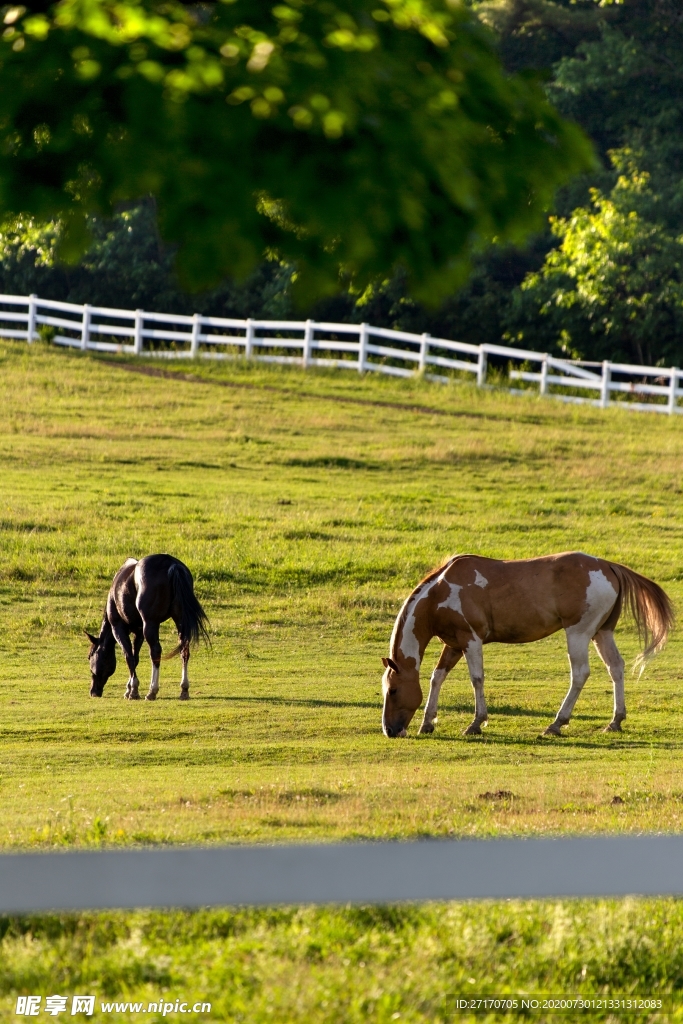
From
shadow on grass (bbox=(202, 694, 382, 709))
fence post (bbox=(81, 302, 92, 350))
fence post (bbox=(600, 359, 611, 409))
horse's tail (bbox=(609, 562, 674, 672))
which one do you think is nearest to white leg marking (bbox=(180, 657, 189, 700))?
shadow on grass (bbox=(202, 694, 382, 709))

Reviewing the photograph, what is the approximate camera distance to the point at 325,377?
3562 centimetres

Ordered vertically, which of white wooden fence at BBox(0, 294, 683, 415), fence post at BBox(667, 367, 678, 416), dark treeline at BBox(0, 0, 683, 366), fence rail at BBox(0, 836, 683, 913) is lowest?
fence rail at BBox(0, 836, 683, 913)

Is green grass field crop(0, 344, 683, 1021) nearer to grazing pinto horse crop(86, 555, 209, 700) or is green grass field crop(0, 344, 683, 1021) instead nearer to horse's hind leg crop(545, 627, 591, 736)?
horse's hind leg crop(545, 627, 591, 736)

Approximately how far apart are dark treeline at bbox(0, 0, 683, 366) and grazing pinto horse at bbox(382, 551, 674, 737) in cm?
2681

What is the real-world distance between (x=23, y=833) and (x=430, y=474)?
66.8 feet

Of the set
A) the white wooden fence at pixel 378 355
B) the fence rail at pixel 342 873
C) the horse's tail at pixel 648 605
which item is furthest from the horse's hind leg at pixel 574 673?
the white wooden fence at pixel 378 355

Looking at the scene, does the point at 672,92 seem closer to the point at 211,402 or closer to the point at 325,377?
the point at 325,377

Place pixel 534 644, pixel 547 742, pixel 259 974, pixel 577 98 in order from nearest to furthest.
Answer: pixel 259 974 < pixel 547 742 < pixel 534 644 < pixel 577 98

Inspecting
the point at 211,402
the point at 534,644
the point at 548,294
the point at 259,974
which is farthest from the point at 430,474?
the point at 259,974

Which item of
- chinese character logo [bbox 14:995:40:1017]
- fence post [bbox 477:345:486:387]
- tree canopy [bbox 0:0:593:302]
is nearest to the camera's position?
tree canopy [bbox 0:0:593:302]

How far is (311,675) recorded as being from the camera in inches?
599

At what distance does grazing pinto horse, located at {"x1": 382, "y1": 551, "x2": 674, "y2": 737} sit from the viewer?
12180mm

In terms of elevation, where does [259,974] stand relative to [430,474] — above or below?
below

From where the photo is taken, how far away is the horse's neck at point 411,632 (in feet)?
40.3
